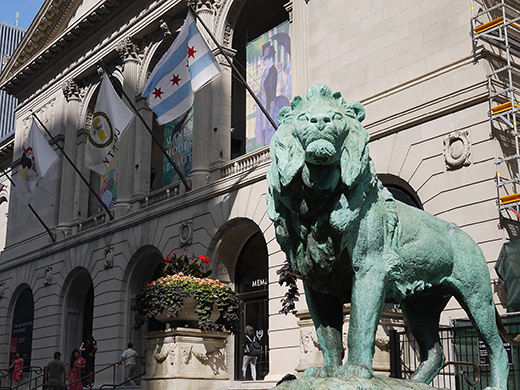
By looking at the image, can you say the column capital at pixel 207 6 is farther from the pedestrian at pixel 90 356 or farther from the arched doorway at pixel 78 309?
the pedestrian at pixel 90 356

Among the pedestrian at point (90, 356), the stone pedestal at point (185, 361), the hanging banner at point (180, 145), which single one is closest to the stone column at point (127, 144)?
the hanging banner at point (180, 145)

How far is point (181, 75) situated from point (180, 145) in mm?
7521

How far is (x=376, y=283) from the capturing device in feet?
11.9

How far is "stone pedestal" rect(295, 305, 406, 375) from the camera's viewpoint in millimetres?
9950

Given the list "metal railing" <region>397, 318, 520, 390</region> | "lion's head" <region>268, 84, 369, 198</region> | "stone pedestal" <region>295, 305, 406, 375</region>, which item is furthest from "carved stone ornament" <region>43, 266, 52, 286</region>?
"lion's head" <region>268, 84, 369, 198</region>

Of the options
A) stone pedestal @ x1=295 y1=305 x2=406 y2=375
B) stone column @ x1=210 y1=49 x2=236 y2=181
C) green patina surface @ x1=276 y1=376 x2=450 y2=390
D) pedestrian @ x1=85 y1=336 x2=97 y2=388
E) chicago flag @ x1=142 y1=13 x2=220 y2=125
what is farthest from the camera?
pedestrian @ x1=85 y1=336 x2=97 y2=388

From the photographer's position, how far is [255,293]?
2438 centimetres

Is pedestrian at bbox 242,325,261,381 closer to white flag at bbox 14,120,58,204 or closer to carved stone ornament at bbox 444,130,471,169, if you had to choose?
carved stone ornament at bbox 444,130,471,169

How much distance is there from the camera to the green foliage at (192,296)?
12742 millimetres

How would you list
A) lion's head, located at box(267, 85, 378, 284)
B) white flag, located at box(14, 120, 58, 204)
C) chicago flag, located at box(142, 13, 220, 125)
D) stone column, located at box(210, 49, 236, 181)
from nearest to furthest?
lion's head, located at box(267, 85, 378, 284) → chicago flag, located at box(142, 13, 220, 125) → stone column, located at box(210, 49, 236, 181) → white flag, located at box(14, 120, 58, 204)

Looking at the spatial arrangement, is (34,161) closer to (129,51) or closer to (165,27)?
(129,51)

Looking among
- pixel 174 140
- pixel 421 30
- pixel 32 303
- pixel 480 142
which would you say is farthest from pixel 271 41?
pixel 32 303

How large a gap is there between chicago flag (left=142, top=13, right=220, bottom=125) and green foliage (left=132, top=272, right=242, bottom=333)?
32.3 feet

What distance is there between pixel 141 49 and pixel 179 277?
72.4ft
